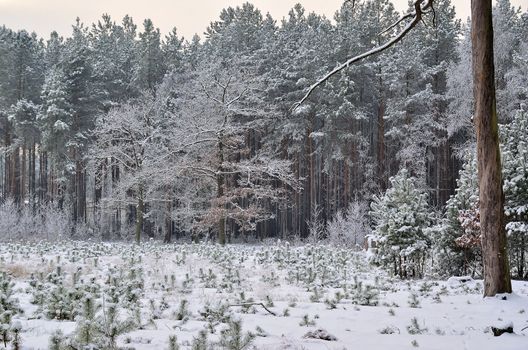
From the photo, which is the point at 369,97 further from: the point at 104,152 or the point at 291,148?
the point at 104,152

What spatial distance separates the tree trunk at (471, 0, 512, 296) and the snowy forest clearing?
0.52 meters

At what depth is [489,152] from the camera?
688 centimetres

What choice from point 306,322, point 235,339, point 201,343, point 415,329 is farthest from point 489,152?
point 201,343

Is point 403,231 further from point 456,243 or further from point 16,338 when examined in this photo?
point 16,338

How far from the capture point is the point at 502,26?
26125mm

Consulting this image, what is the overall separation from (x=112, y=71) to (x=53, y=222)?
18460 mm

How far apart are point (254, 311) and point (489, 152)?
13.9 feet

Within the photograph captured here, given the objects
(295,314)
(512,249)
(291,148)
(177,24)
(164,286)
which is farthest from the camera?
(177,24)

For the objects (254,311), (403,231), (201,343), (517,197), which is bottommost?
(254,311)

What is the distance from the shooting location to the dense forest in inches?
926

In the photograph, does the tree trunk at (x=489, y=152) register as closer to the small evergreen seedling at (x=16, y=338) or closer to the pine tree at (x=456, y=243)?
the pine tree at (x=456, y=243)

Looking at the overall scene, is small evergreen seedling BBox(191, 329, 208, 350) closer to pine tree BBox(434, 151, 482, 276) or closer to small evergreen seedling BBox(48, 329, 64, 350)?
small evergreen seedling BBox(48, 329, 64, 350)

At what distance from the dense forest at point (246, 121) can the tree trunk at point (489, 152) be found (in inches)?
290

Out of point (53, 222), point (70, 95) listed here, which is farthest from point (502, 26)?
point (70, 95)
